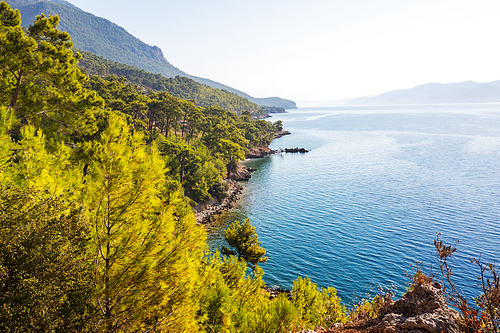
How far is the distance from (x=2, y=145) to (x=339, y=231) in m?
36.9

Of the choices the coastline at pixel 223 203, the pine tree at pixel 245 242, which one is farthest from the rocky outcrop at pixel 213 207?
the pine tree at pixel 245 242

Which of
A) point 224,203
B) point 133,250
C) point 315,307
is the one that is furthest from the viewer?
point 224,203

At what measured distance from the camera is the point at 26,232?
5848 millimetres

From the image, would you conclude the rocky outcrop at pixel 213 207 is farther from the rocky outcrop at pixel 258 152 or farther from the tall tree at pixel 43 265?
the rocky outcrop at pixel 258 152

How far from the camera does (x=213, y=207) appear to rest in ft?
148

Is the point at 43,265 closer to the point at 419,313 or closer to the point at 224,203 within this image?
the point at 419,313

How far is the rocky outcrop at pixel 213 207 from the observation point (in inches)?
Result: 1584

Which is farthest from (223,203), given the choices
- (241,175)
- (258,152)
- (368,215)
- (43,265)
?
(258,152)

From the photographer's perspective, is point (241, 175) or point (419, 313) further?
point (241, 175)

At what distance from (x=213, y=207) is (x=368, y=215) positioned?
25986 mm

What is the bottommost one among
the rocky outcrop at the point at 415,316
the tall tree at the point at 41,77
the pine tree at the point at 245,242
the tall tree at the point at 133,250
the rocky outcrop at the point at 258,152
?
the pine tree at the point at 245,242

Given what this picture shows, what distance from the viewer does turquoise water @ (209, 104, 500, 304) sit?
28484mm

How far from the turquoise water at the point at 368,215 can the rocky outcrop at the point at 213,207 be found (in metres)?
1.78

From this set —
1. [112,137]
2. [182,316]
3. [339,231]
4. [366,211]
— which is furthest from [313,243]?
[112,137]
